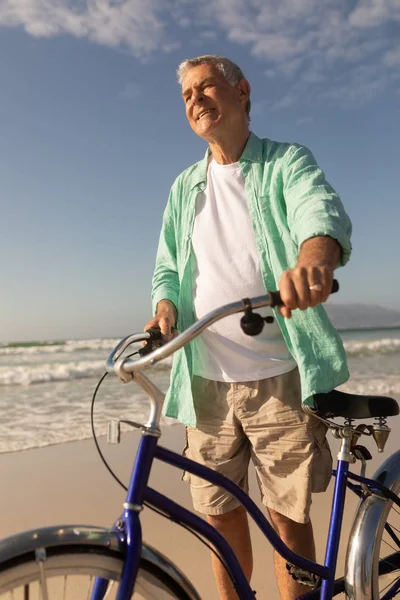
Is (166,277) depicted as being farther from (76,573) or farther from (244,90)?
(76,573)

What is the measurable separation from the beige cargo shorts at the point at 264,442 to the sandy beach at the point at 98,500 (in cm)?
105

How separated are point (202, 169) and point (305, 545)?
1.35 m

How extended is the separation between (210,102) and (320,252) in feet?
2.79

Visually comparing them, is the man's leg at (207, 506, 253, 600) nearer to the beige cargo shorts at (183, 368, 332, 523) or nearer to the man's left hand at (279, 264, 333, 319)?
the beige cargo shorts at (183, 368, 332, 523)

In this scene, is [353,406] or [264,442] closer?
[353,406]

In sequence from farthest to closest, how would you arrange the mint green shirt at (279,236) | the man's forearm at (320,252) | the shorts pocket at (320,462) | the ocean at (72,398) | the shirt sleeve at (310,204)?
the ocean at (72,398)
the shorts pocket at (320,462)
the mint green shirt at (279,236)
the shirt sleeve at (310,204)
the man's forearm at (320,252)

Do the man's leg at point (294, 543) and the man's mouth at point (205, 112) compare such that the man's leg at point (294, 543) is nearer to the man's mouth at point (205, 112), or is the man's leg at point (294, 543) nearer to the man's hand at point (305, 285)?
the man's hand at point (305, 285)

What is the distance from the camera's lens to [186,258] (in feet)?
6.45

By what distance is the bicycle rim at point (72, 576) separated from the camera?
43.4 inches

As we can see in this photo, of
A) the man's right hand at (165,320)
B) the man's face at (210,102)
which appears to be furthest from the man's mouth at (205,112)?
the man's right hand at (165,320)

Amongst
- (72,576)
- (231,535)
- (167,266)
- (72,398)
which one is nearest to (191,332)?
(72,576)

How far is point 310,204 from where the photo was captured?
148 centimetres

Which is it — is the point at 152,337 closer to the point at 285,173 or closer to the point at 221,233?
the point at 221,233

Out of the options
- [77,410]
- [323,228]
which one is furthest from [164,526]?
[77,410]
